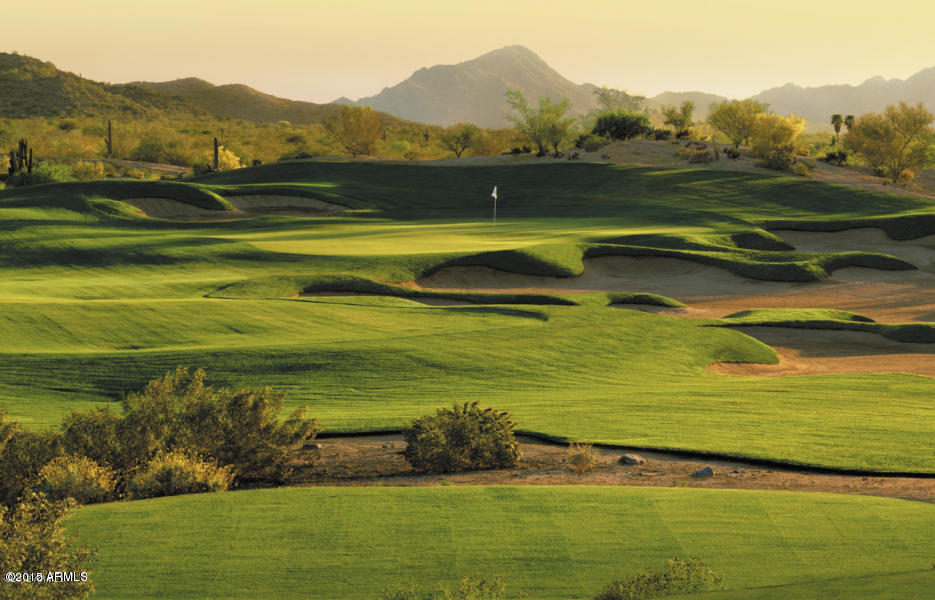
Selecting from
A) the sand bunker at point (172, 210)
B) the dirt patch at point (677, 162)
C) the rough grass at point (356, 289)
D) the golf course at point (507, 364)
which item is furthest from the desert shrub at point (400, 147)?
the rough grass at point (356, 289)

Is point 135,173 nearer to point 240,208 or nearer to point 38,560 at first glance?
point 240,208

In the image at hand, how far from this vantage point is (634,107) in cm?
13912

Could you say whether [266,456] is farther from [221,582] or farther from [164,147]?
[164,147]

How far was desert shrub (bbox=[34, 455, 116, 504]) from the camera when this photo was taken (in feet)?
34.9

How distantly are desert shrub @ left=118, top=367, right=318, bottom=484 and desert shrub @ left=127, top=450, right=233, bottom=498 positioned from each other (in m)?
0.71

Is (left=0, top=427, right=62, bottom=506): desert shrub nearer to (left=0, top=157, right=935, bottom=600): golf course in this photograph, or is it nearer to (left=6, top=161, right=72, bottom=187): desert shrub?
(left=0, top=157, right=935, bottom=600): golf course

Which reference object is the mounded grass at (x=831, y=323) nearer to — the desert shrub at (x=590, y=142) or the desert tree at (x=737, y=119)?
the desert shrub at (x=590, y=142)

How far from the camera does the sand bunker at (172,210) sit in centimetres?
5500

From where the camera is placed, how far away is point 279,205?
61.7 m

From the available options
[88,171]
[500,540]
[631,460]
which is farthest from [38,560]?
[88,171]

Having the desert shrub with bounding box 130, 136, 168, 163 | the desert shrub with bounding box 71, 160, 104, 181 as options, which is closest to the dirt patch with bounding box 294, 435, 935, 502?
the desert shrub with bounding box 71, 160, 104, 181

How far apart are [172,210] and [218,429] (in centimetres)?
4678

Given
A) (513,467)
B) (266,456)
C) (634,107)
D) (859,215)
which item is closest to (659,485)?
(513,467)

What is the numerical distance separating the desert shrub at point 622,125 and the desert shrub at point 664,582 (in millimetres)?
86595
